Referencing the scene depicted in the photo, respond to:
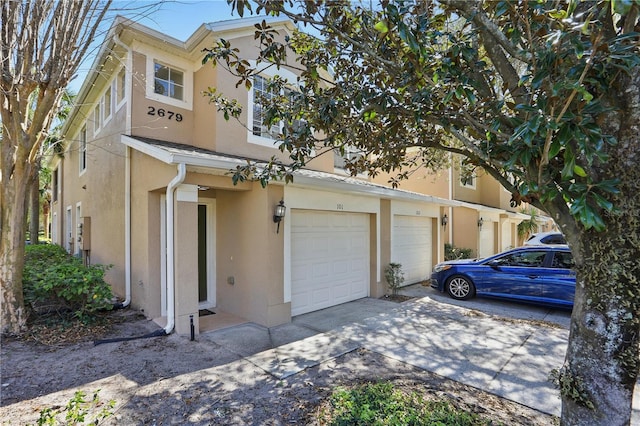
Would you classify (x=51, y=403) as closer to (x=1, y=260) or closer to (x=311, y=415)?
(x=311, y=415)

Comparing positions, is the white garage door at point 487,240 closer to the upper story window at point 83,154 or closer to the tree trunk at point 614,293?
the tree trunk at point 614,293

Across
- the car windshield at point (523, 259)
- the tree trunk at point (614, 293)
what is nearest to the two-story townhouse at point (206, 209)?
the car windshield at point (523, 259)

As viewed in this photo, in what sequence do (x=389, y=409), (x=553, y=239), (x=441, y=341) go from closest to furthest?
(x=389, y=409), (x=441, y=341), (x=553, y=239)

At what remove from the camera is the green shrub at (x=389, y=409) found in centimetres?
312

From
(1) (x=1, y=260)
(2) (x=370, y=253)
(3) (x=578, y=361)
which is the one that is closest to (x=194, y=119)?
(1) (x=1, y=260)

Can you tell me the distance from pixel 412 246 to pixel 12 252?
1020 centimetres

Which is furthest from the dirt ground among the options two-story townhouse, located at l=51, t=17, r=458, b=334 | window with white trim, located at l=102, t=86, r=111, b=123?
window with white trim, located at l=102, t=86, r=111, b=123

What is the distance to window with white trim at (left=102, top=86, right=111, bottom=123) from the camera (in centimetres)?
976

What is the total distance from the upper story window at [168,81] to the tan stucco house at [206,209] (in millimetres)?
29

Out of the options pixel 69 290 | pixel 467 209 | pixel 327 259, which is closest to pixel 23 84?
pixel 69 290

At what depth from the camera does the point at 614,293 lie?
2.33 metres

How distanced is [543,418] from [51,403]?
551 cm

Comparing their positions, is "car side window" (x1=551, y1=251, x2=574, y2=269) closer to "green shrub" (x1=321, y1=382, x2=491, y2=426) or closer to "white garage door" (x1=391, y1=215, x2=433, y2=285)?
"white garage door" (x1=391, y1=215, x2=433, y2=285)

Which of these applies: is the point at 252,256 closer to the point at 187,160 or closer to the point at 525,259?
the point at 187,160
